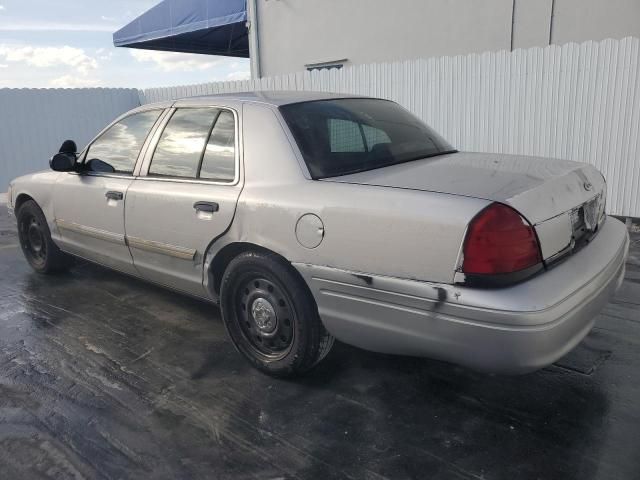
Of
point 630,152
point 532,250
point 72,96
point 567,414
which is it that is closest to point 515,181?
point 532,250

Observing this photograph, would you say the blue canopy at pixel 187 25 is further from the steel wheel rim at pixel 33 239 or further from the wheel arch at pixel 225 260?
the wheel arch at pixel 225 260

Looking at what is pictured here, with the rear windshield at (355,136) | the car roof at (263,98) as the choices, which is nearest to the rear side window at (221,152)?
the car roof at (263,98)

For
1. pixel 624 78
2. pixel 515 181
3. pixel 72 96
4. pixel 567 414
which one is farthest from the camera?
pixel 72 96

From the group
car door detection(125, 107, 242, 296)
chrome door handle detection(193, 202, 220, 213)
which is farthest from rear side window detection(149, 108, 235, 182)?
chrome door handle detection(193, 202, 220, 213)

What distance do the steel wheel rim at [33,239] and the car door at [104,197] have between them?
25.1 inches

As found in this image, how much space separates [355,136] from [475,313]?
1.44m

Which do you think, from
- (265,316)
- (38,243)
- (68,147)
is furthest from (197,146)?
(38,243)

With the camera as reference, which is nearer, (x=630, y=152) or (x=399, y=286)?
(x=399, y=286)

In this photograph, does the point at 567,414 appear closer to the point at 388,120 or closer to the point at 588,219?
the point at 588,219

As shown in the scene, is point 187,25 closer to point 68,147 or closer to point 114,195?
point 68,147

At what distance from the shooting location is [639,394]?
2795 millimetres

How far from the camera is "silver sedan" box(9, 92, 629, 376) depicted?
2193 millimetres

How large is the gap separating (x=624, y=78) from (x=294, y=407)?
5.85m

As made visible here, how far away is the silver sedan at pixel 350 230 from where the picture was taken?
2.19 meters
